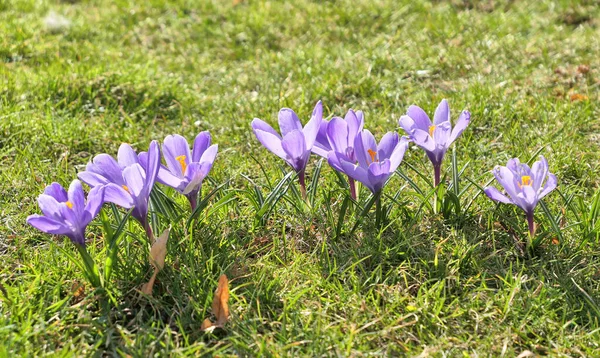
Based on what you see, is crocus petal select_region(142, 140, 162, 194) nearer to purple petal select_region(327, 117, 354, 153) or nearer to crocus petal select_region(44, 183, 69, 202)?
crocus petal select_region(44, 183, 69, 202)

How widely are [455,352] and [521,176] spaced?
57 cm

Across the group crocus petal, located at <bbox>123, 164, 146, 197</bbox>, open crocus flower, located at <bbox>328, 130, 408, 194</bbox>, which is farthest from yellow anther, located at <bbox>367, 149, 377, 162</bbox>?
crocus petal, located at <bbox>123, 164, 146, 197</bbox>

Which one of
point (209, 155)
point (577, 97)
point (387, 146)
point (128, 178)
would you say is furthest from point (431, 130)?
point (577, 97)

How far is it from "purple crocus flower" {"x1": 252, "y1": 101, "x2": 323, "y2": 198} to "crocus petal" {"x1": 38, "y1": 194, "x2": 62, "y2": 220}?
2.02 ft

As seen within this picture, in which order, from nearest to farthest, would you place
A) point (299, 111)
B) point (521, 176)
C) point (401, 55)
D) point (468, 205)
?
point (521, 176) → point (468, 205) → point (299, 111) → point (401, 55)

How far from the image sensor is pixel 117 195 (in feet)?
6.03

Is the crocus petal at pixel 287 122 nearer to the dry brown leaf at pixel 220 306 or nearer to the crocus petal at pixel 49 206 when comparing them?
the dry brown leaf at pixel 220 306

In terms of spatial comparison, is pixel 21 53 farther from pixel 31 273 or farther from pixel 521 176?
pixel 521 176

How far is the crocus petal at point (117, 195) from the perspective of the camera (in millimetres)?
1820

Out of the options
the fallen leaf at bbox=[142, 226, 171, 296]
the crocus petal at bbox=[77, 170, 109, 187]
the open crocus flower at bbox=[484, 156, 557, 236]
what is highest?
the crocus petal at bbox=[77, 170, 109, 187]

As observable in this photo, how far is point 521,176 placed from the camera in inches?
77.2

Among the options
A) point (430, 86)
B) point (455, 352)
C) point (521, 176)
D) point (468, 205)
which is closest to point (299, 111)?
point (430, 86)

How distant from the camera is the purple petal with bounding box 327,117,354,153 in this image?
2.02 m

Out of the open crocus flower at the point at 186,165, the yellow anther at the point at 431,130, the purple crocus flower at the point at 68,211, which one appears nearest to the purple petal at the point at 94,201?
the purple crocus flower at the point at 68,211
